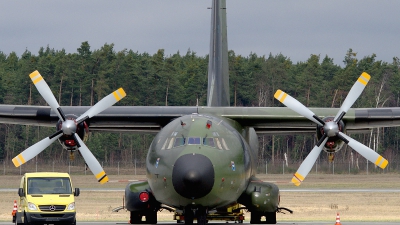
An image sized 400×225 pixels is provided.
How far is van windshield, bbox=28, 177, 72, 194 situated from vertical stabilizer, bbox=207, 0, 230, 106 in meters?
5.55

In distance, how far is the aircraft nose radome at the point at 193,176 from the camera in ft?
59.1

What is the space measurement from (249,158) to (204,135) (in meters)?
2.81

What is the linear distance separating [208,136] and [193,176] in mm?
2053

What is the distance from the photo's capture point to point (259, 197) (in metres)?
22.0

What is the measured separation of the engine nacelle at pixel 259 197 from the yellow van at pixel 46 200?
5124mm

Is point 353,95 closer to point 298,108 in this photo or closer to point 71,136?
point 298,108

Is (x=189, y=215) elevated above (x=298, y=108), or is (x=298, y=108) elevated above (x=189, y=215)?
(x=298, y=108)

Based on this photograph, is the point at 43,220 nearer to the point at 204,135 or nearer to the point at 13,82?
the point at 204,135

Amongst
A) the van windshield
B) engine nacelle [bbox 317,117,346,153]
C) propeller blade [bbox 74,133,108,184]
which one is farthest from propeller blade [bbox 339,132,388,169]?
the van windshield

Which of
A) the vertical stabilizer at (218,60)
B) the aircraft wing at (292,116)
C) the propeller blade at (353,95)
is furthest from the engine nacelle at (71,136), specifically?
the propeller blade at (353,95)

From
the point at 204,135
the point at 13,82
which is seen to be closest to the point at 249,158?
the point at 204,135

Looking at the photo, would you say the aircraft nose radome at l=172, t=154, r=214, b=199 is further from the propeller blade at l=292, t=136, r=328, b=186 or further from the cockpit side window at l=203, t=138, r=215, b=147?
the propeller blade at l=292, t=136, r=328, b=186

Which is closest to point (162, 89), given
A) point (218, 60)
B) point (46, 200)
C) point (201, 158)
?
point (218, 60)

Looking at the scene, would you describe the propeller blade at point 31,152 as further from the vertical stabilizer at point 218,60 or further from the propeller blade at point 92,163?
the vertical stabilizer at point 218,60
